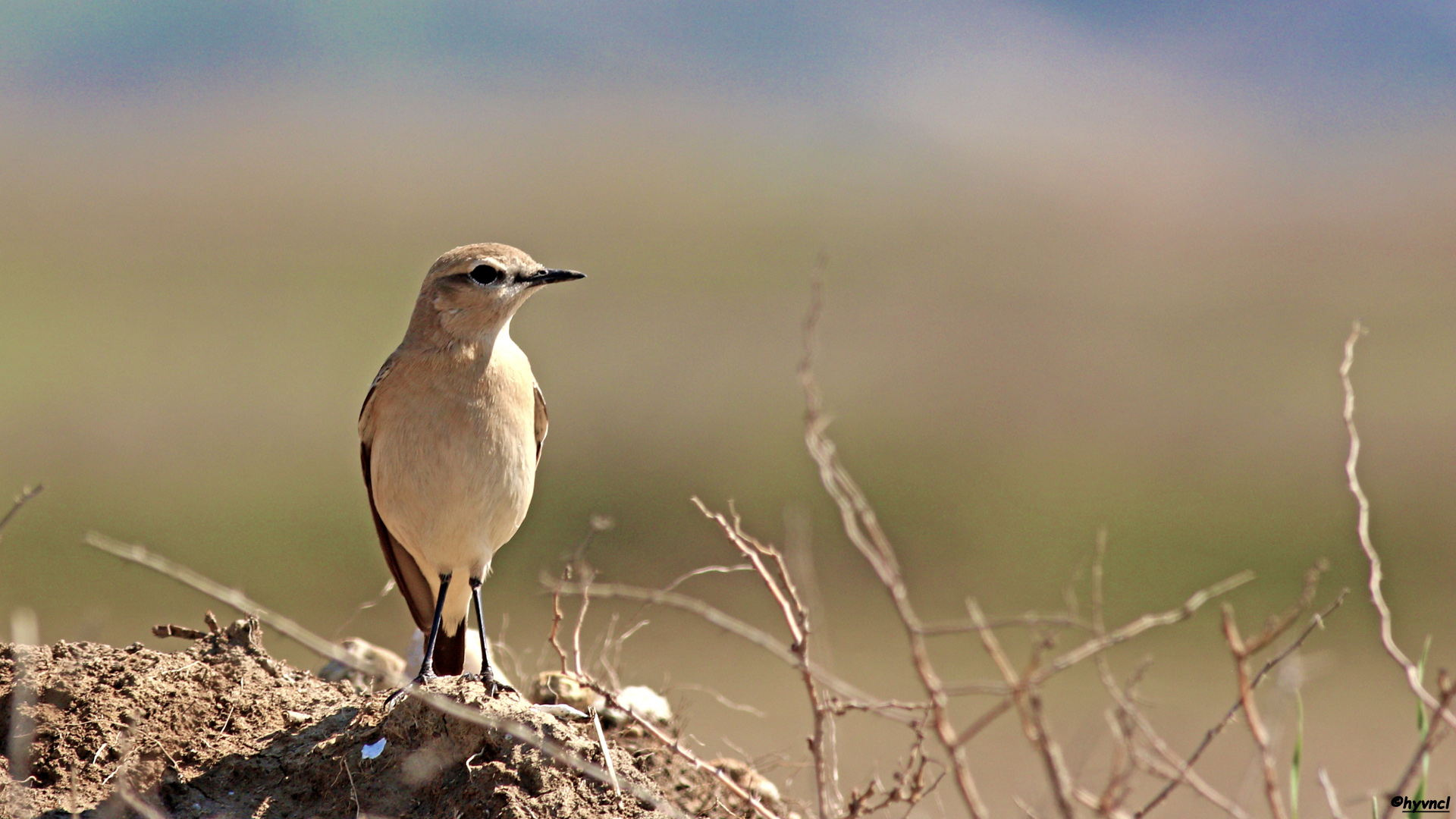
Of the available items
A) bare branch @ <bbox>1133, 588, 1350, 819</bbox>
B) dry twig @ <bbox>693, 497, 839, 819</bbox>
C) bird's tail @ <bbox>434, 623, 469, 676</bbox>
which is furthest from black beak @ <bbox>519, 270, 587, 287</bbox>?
bare branch @ <bbox>1133, 588, 1350, 819</bbox>

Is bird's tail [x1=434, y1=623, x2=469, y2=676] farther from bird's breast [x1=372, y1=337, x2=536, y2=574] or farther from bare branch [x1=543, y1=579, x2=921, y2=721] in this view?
bare branch [x1=543, y1=579, x2=921, y2=721]

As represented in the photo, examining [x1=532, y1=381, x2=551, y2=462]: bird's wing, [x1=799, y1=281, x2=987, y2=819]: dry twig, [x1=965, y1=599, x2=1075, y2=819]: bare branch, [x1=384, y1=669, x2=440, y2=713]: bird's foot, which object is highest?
[x1=532, y1=381, x2=551, y2=462]: bird's wing

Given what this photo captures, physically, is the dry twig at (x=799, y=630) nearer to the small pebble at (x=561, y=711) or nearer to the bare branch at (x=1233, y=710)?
the bare branch at (x=1233, y=710)

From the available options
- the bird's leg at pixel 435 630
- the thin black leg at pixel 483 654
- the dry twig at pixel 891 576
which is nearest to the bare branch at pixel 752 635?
the dry twig at pixel 891 576

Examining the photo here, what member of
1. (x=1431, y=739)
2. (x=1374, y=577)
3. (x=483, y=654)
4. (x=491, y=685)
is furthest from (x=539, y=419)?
(x=1431, y=739)

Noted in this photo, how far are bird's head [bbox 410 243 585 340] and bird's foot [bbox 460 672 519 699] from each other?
1450 millimetres

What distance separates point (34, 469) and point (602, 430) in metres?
14.2

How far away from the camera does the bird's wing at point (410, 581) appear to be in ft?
20.0

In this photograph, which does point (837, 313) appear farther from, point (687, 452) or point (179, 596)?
point (179, 596)

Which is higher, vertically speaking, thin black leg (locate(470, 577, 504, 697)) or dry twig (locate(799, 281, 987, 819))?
thin black leg (locate(470, 577, 504, 697))

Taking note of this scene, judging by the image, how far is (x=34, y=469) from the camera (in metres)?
31.5

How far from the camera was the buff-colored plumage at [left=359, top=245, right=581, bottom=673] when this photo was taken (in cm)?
564

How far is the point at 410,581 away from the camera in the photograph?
21.0ft

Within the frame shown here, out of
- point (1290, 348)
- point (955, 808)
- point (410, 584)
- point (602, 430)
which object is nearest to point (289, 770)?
point (410, 584)
